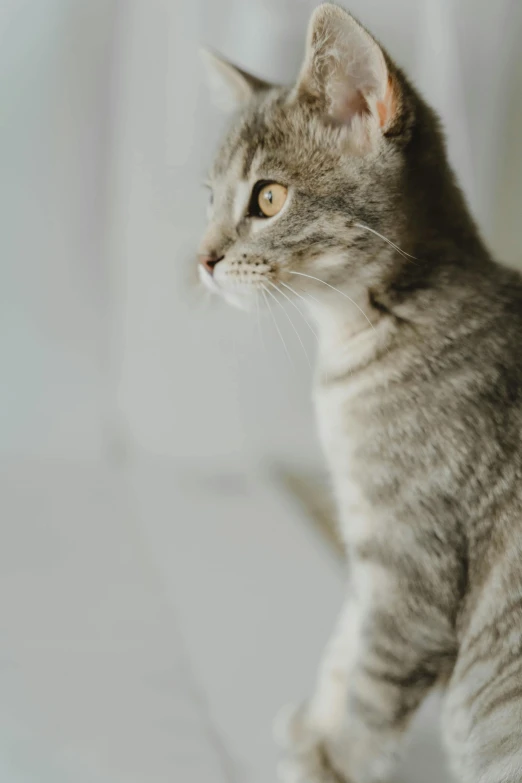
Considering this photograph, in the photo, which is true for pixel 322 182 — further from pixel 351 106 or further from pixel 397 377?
pixel 397 377

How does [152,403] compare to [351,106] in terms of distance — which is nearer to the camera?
[351,106]

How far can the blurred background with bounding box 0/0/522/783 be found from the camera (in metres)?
0.92

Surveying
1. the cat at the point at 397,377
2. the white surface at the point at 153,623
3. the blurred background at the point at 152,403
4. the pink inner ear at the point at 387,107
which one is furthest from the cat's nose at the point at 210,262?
the white surface at the point at 153,623

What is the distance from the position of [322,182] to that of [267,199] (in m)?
0.07

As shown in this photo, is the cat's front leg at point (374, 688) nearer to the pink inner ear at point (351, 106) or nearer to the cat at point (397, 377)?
the cat at point (397, 377)

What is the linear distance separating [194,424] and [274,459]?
0.55 feet

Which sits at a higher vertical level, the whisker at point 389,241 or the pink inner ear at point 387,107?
the pink inner ear at point 387,107

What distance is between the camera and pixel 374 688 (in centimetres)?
80

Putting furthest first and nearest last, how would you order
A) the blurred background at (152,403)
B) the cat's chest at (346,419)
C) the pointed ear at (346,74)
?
the blurred background at (152,403)
the cat's chest at (346,419)
the pointed ear at (346,74)

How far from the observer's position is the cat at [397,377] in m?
0.75

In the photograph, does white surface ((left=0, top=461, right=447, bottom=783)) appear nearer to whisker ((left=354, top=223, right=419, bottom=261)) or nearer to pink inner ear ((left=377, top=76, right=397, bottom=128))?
whisker ((left=354, top=223, right=419, bottom=261))

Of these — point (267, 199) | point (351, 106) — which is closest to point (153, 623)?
point (267, 199)

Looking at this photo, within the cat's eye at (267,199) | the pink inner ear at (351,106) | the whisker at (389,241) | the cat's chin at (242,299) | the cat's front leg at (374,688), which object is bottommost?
the cat's front leg at (374,688)

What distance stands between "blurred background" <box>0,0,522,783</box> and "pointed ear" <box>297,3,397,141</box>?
1.16 ft
